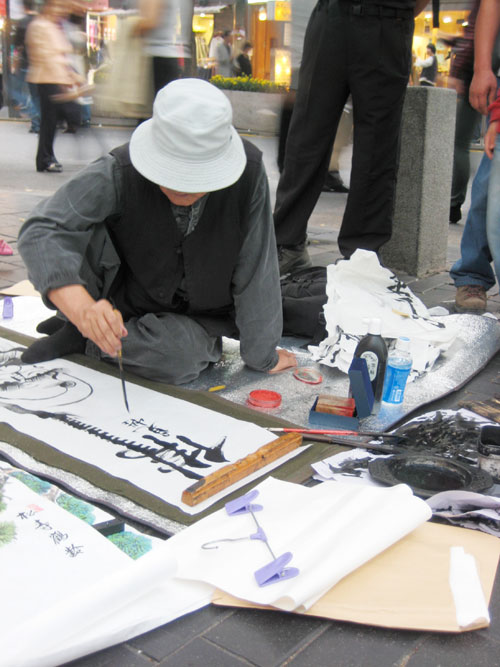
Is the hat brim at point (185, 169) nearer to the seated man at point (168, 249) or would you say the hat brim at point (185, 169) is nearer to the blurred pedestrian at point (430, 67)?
the seated man at point (168, 249)

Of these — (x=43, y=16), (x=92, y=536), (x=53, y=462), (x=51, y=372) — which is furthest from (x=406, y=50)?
(x=43, y=16)

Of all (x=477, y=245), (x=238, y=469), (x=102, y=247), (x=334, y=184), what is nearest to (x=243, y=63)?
(x=334, y=184)

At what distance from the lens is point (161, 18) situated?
12.8ft

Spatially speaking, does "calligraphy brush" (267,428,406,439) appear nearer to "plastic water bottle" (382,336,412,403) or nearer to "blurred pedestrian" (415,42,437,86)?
"plastic water bottle" (382,336,412,403)

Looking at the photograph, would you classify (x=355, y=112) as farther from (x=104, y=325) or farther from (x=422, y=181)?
(x=104, y=325)

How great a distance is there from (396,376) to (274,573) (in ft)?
3.37

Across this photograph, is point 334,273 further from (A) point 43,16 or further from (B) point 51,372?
(A) point 43,16

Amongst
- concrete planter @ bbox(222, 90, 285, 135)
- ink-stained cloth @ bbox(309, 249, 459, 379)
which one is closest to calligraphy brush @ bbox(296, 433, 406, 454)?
ink-stained cloth @ bbox(309, 249, 459, 379)

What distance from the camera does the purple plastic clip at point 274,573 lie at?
4.44ft

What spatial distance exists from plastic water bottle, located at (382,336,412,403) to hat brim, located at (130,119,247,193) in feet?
2.42

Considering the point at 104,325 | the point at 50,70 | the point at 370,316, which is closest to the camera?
the point at 104,325

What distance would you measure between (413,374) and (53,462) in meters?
1.26

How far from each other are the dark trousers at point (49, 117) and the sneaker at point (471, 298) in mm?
4300

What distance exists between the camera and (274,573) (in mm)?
1354
